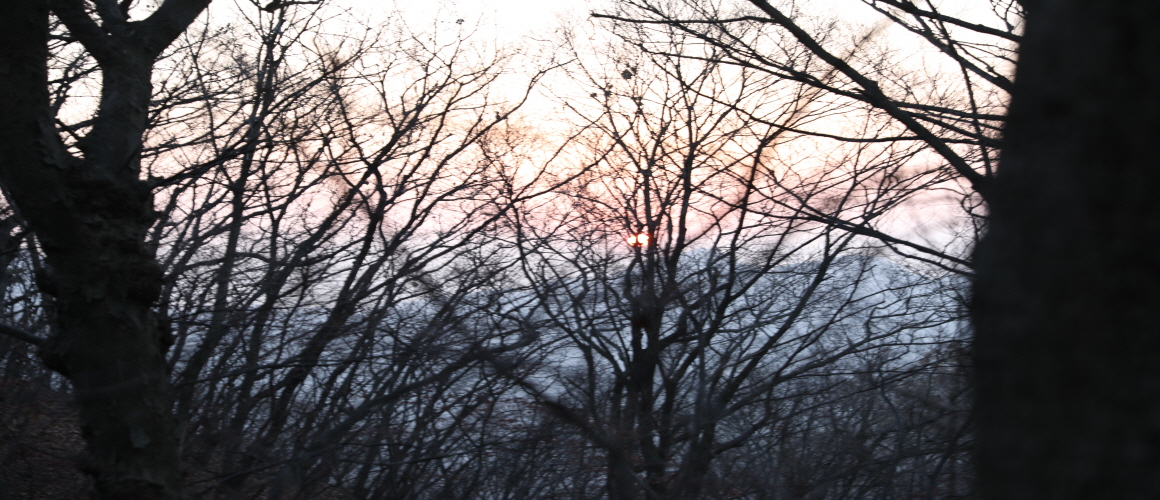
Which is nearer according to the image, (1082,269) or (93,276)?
(1082,269)

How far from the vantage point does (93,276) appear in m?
4.18

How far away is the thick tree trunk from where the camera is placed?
3.17 ft

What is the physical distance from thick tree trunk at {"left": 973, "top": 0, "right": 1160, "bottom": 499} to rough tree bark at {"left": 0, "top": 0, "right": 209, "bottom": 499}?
4.35m

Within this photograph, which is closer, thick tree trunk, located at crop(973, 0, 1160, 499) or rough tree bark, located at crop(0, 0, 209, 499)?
thick tree trunk, located at crop(973, 0, 1160, 499)

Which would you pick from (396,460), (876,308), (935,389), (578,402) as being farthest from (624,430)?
(876,308)

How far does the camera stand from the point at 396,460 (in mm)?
6578

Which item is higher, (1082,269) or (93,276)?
(93,276)

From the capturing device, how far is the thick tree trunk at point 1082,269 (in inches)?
38.0

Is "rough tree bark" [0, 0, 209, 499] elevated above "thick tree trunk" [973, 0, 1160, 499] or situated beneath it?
elevated above

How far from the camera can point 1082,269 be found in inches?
39.3

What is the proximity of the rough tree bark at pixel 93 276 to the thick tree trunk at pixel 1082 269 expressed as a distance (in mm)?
4352

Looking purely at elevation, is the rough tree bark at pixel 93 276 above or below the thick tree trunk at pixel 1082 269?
above

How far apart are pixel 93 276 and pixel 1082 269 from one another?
459 cm

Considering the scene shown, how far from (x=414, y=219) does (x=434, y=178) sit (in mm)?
573
